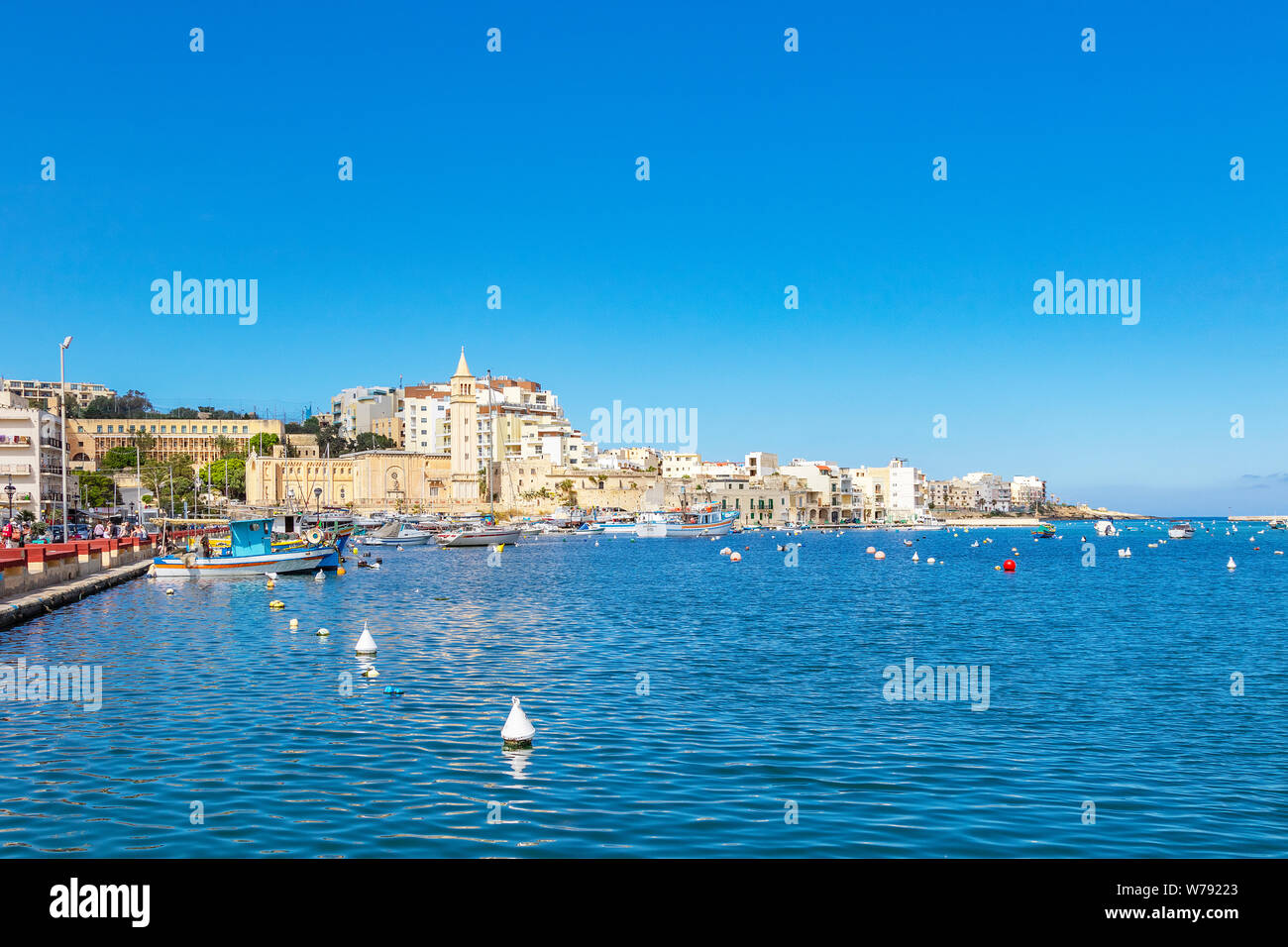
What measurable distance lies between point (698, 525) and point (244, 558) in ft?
284

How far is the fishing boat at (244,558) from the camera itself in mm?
44781

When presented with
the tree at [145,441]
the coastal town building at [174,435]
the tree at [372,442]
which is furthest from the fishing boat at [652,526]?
the tree at [145,441]

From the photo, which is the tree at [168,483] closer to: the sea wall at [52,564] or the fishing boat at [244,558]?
the fishing boat at [244,558]

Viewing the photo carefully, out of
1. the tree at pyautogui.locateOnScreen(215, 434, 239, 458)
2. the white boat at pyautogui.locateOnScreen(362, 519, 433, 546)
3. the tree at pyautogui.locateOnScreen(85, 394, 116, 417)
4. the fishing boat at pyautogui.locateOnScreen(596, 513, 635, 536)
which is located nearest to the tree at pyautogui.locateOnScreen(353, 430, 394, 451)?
the tree at pyautogui.locateOnScreen(215, 434, 239, 458)

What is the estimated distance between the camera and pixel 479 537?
92312 mm

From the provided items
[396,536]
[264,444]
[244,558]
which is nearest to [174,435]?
[264,444]

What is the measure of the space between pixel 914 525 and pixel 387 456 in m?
96.1

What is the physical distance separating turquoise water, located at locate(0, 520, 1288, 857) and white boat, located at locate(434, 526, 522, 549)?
5863 cm

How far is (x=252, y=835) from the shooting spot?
32.6 feet

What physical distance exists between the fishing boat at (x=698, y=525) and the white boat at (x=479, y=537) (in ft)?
111

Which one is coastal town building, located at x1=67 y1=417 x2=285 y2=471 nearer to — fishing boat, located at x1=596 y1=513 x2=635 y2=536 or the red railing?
fishing boat, located at x1=596 y1=513 x2=635 y2=536

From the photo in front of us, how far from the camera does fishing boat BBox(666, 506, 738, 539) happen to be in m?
127
